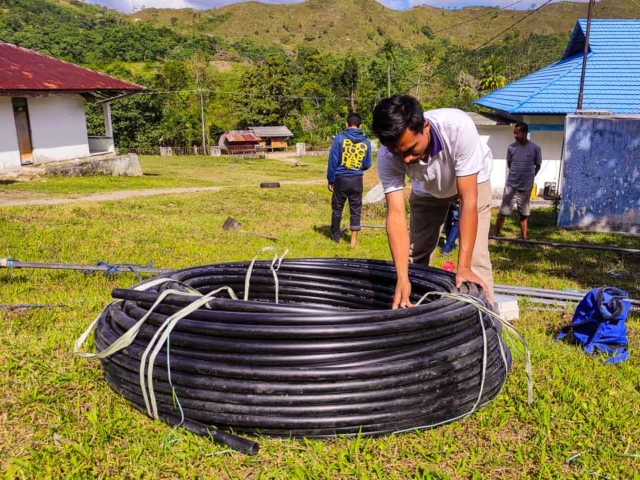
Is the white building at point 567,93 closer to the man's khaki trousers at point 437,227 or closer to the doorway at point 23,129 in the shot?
the man's khaki trousers at point 437,227

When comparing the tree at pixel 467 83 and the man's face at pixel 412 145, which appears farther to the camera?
the tree at pixel 467 83

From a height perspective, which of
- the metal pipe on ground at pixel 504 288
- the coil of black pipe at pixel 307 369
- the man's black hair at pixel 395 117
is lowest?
the metal pipe on ground at pixel 504 288

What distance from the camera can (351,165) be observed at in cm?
823

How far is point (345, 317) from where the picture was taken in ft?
9.65

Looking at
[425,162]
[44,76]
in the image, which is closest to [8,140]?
[44,76]

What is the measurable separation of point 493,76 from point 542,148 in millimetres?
51799

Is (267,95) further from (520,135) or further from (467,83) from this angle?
(520,135)

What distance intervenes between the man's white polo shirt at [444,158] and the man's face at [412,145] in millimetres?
108

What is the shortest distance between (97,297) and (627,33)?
17423 mm

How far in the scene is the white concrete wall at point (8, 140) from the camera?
19.2m

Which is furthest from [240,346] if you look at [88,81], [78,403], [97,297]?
[88,81]

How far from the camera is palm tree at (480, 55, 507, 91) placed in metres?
60.7

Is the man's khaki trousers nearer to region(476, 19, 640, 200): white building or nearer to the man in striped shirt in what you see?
the man in striped shirt

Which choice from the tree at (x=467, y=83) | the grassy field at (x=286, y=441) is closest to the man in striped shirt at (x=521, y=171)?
the grassy field at (x=286, y=441)
